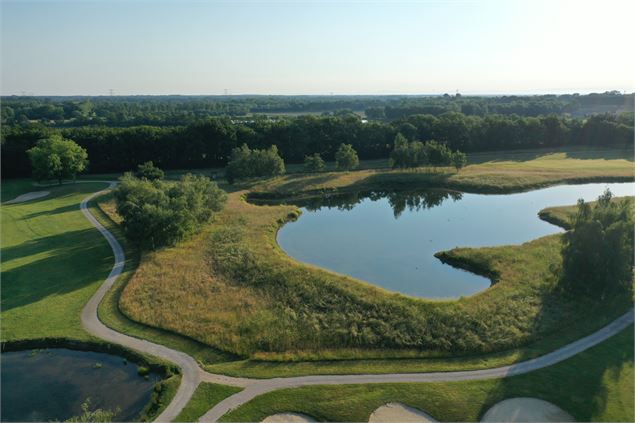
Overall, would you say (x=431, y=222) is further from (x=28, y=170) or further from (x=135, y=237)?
(x=28, y=170)

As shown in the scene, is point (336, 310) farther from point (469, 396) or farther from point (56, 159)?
point (56, 159)

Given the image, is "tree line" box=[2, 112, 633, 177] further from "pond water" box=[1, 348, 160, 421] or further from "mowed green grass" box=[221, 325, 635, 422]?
"mowed green grass" box=[221, 325, 635, 422]

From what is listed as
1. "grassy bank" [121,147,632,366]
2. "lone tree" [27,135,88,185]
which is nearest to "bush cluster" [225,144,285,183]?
"lone tree" [27,135,88,185]

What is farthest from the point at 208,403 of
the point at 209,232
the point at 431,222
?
the point at 431,222

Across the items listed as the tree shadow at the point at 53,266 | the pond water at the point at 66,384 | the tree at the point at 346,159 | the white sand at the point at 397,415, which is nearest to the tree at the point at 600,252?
the white sand at the point at 397,415

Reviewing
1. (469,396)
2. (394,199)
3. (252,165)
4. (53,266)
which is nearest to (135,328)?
(53,266)

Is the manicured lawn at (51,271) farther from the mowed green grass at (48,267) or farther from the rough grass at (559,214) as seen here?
the rough grass at (559,214)
